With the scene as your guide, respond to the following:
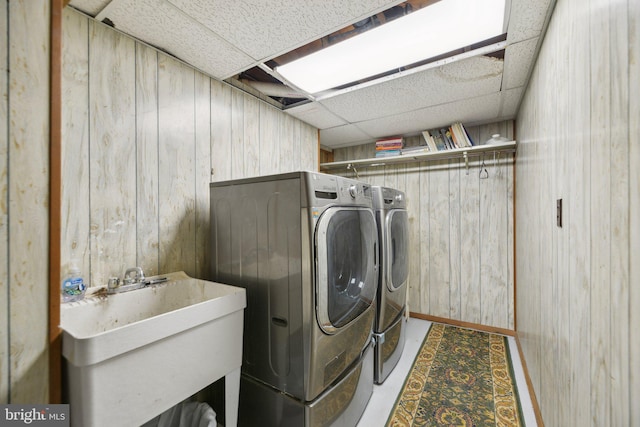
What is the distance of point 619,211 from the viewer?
669 millimetres

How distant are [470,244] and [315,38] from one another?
8.54 feet

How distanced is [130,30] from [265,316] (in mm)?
1641

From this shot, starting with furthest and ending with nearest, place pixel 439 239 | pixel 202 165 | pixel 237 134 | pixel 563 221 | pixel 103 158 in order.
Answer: pixel 439 239 → pixel 237 134 → pixel 202 165 → pixel 103 158 → pixel 563 221

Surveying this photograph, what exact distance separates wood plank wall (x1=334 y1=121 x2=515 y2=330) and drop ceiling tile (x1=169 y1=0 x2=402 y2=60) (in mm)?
2196

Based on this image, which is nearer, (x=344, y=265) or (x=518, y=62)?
(x=344, y=265)

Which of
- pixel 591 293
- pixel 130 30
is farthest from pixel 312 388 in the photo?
pixel 130 30

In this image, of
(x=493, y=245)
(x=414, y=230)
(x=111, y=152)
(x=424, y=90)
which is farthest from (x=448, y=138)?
(x=111, y=152)

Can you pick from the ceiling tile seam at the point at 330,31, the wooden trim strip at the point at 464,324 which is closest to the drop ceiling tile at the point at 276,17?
the ceiling tile seam at the point at 330,31

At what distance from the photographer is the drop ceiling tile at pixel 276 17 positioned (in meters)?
1.22

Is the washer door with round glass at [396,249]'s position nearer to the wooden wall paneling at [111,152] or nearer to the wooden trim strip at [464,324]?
the wooden trim strip at [464,324]

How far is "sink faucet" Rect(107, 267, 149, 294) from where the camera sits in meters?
1.27

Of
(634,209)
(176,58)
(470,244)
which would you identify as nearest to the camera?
(634,209)

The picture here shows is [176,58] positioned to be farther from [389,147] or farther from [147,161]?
[389,147]

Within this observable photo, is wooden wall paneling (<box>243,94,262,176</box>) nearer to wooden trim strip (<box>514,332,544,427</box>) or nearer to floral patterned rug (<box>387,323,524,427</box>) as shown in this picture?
floral patterned rug (<box>387,323,524,427</box>)
